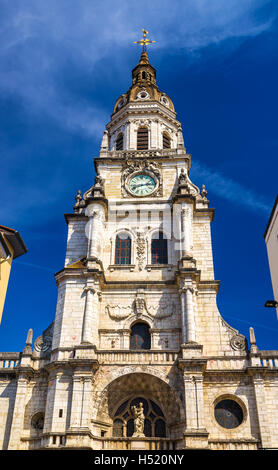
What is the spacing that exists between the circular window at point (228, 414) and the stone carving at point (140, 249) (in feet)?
31.9

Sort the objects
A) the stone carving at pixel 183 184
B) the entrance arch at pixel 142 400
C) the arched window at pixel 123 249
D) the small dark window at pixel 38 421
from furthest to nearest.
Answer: the stone carving at pixel 183 184
the arched window at pixel 123 249
the small dark window at pixel 38 421
the entrance arch at pixel 142 400

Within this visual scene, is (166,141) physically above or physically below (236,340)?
above

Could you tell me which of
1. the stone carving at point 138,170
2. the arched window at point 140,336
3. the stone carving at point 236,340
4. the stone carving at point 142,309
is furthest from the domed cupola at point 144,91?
the stone carving at point 236,340

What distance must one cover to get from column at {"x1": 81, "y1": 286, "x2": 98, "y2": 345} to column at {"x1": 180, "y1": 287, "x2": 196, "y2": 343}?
5.11 meters

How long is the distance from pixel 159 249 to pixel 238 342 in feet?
26.2

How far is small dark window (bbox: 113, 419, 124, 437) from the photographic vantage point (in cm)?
2475

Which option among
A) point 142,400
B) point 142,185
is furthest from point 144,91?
point 142,400

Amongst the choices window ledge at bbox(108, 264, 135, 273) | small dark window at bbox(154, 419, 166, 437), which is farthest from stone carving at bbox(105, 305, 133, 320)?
small dark window at bbox(154, 419, 166, 437)

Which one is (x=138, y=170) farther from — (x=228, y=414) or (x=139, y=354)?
(x=228, y=414)

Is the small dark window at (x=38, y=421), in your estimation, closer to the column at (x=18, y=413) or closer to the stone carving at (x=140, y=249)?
the column at (x=18, y=413)

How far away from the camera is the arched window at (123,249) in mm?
30547

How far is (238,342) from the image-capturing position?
87.0ft

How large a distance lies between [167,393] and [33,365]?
7.89 metres

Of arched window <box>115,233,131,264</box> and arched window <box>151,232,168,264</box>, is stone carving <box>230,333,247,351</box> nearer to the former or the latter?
arched window <box>151,232,168,264</box>
